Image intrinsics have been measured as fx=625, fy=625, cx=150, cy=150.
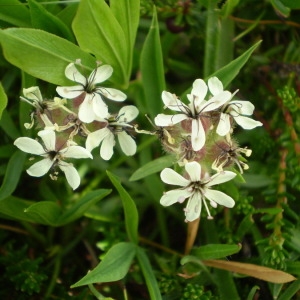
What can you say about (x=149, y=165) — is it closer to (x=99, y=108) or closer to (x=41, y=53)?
(x=99, y=108)

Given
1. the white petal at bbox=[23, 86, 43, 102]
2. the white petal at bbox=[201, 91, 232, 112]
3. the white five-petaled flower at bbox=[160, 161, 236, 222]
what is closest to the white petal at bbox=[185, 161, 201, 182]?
the white five-petaled flower at bbox=[160, 161, 236, 222]

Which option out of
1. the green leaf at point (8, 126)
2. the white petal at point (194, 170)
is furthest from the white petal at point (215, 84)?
the green leaf at point (8, 126)

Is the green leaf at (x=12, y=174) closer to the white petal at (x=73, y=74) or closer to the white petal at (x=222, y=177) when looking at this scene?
the white petal at (x=73, y=74)

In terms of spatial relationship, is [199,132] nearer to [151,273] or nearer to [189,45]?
[151,273]

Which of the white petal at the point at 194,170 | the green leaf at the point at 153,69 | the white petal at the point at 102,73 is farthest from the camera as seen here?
the green leaf at the point at 153,69

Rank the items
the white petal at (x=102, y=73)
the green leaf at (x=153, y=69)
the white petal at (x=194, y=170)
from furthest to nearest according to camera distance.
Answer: the green leaf at (x=153, y=69) → the white petal at (x=102, y=73) → the white petal at (x=194, y=170)

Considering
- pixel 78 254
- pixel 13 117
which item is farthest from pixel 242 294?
pixel 13 117

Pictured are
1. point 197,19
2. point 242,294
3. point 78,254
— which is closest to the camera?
point 242,294
